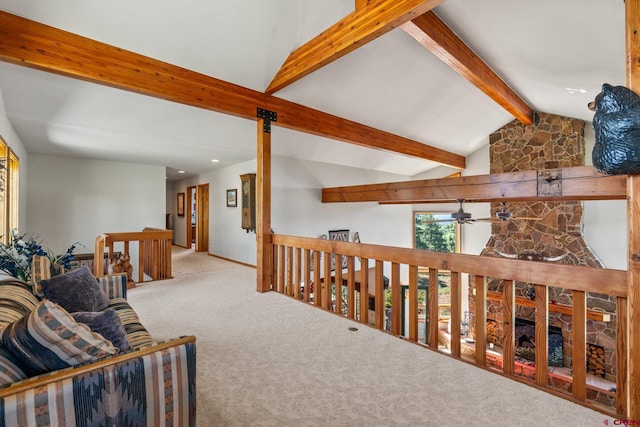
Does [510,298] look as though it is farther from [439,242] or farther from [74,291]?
[439,242]

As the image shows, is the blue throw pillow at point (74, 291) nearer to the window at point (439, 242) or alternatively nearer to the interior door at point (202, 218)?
the interior door at point (202, 218)

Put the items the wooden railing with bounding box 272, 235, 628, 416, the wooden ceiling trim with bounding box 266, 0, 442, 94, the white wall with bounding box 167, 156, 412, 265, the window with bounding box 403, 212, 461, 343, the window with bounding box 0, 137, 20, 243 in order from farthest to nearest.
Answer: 1. the window with bounding box 403, 212, 461, 343
2. the white wall with bounding box 167, 156, 412, 265
3. the window with bounding box 0, 137, 20, 243
4. the wooden ceiling trim with bounding box 266, 0, 442, 94
5. the wooden railing with bounding box 272, 235, 628, 416

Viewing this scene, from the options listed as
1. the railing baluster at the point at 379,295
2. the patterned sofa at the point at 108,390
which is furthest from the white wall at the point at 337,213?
the patterned sofa at the point at 108,390

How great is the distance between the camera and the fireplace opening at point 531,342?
5.77 metres

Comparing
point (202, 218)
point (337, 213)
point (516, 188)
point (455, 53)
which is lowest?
point (202, 218)

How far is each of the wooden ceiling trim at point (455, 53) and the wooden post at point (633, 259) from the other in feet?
5.72

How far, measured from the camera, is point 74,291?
5.99 ft

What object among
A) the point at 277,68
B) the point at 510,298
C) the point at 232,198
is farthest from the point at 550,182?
the point at 232,198

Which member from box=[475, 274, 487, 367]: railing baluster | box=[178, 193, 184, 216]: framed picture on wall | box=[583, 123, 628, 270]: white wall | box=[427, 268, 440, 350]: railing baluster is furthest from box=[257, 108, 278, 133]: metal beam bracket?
box=[178, 193, 184, 216]: framed picture on wall

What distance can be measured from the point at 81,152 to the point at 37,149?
641 millimetres

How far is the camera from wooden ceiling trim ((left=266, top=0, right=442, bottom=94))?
2.29 meters

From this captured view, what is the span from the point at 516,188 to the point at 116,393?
386 centimetres

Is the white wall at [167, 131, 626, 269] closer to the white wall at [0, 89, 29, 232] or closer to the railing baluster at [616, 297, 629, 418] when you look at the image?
the white wall at [0, 89, 29, 232]

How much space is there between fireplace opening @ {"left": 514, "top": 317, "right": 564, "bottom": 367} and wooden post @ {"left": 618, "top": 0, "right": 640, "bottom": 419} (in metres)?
5.45
